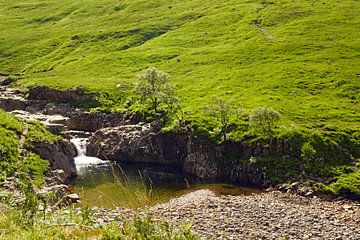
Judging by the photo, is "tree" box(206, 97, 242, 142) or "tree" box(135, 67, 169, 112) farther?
"tree" box(135, 67, 169, 112)

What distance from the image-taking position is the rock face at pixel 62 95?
9531 cm

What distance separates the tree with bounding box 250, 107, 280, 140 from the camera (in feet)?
206

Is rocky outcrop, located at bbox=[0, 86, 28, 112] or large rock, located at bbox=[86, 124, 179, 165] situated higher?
rocky outcrop, located at bbox=[0, 86, 28, 112]

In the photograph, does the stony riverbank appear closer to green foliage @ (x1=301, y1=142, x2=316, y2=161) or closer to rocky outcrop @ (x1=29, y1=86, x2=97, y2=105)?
green foliage @ (x1=301, y1=142, x2=316, y2=161)

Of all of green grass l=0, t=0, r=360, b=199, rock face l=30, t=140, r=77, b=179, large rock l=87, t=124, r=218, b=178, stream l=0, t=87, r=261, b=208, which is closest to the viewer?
stream l=0, t=87, r=261, b=208

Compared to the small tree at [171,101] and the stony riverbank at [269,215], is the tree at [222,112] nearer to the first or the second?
the small tree at [171,101]

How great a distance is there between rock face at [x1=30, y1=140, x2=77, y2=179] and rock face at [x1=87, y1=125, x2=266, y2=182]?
27.4 ft

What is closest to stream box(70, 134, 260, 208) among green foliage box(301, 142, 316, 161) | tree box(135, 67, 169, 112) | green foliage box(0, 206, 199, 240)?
green foliage box(301, 142, 316, 161)

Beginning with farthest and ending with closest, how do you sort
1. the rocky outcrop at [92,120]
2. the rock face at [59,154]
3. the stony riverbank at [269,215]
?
the rocky outcrop at [92,120]
the rock face at [59,154]
the stony riverbank at [269,215]

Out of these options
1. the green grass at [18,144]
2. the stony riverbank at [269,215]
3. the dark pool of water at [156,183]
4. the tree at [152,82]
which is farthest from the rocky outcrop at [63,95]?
the stony riverbank at [269,215]

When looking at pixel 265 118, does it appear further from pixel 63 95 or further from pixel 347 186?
pixel 63 95

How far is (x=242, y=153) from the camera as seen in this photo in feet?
210

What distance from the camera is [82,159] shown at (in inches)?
2795

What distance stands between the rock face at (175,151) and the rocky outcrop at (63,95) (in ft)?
72.3
